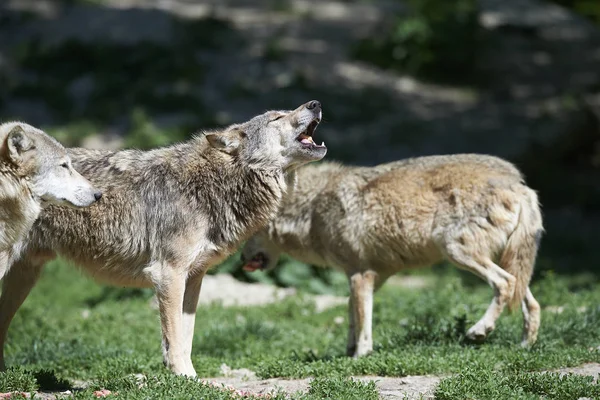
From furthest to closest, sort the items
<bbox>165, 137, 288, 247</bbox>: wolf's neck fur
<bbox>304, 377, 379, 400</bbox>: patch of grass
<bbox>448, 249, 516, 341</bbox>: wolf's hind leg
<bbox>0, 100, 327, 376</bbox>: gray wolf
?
<bbox>448, 249, 516, 341</bbox>: wolf's hind leg
<bbox>165, 137, 288, 247</bbox>: wolf's neck fur
<bbox>0, 100, 327, 376</bbox>: gray wolf
<bbox>304, 377, 379, 400</bbox>: patch of grass

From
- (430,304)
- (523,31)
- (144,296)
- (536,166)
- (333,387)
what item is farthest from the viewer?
(523,31)

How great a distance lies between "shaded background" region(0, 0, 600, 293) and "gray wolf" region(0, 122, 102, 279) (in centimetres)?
925

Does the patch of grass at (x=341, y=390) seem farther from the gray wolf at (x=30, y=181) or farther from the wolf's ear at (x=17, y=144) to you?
the wolf's ear at (x=17, y=144)

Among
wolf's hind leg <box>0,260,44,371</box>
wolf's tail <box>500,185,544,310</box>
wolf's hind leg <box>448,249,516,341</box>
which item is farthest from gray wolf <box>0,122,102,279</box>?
wolf's tail <box>500,185,544,310</box>

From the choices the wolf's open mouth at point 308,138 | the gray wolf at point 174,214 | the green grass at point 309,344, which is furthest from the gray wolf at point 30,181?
the wolf's open mouth at point 308,138

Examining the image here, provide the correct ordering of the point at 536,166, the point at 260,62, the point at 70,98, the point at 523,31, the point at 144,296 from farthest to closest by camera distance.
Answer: the point at 523,31 < the point at 260,62 < the point at 70,98 < the point at 536,166 < the point at 144,296

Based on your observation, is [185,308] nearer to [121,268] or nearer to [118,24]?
[121,268]

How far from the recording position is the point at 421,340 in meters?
8.74

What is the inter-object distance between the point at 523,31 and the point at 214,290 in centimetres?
1310

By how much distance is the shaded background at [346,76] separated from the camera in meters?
17.4

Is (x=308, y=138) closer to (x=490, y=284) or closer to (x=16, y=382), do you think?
(x=490, y=284)

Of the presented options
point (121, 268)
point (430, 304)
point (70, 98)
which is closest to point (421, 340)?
point (430, 304)

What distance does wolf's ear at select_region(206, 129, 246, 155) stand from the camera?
781cm

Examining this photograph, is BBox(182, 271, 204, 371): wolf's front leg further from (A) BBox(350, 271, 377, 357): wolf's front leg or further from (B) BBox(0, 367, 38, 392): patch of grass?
(A) BBox(350, 271, 377, 357): wolf's front leg
